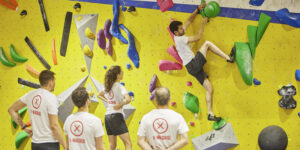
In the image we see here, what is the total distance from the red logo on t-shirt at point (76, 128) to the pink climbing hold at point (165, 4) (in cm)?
189

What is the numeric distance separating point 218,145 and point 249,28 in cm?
139

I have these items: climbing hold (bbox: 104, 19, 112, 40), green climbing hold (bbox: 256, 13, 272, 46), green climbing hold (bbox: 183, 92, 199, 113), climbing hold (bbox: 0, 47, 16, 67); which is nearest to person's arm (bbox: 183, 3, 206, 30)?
green climbing hold (bbox: 256, 13, 272, 46)

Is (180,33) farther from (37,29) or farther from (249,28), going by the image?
(37,29)

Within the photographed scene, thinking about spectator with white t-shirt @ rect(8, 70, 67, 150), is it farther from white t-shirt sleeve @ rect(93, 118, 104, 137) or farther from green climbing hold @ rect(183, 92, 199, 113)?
green climbing hold @ rect(183, 92, 199, 113)

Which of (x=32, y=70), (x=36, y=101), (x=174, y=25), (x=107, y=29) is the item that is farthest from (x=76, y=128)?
(x=32, y=70)

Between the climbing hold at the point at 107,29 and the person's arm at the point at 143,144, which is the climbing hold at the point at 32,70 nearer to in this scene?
the climbing hold at the point at 107,29

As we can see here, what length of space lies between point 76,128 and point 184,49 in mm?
1586

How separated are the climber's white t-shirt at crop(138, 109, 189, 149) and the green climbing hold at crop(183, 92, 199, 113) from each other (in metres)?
1.26

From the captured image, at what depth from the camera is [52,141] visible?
355 cm

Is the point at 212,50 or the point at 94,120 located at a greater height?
the point at 212,50

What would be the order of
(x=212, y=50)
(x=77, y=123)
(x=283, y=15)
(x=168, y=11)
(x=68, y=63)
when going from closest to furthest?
1. (x=77, y=123)
2. (x=283, y=15)
3. (x=212, y=50)
4. (x=168, y=11)
5. (x=68, y=63)

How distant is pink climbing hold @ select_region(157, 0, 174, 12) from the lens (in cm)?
401

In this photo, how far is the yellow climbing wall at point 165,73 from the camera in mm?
3527

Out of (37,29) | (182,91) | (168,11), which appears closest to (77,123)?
(182,91)
